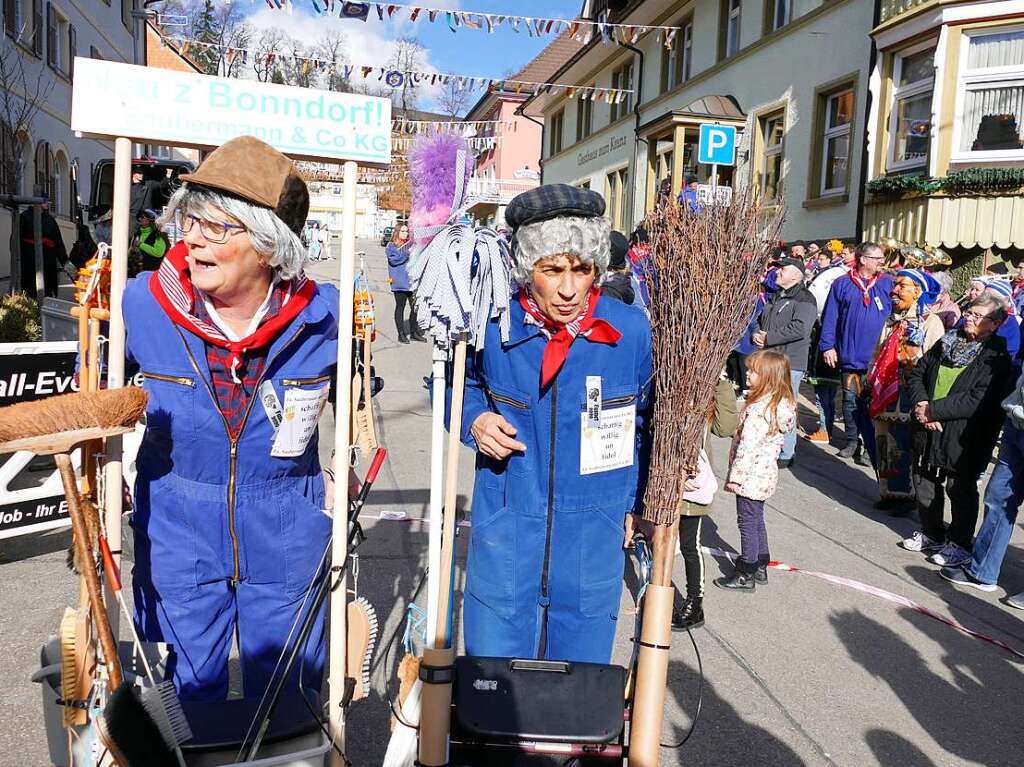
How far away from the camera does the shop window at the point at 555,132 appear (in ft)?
116

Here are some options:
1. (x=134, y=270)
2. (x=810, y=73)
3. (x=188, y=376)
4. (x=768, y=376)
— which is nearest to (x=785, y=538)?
(x=768, y=376)

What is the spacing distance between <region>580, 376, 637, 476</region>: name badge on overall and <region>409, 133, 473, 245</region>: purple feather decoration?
649 mm

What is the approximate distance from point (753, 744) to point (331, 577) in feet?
6.51

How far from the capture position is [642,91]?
24.7 metres

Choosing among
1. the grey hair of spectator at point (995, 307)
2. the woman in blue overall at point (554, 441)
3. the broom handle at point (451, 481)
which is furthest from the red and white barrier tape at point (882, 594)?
the broom handle at point (451, 481)

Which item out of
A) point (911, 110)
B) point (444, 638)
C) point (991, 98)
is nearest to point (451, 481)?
point (444, 638)

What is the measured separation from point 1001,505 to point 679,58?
19.4 m

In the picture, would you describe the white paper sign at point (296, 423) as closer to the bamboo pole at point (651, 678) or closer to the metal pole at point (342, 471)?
the metal pole at point (342, 471)

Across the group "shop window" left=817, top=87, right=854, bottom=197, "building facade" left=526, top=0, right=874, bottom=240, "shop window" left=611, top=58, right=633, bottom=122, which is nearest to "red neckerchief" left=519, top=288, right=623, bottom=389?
"building facade" left=526, top=0, right=874, bottom=240

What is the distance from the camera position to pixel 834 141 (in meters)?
15.3

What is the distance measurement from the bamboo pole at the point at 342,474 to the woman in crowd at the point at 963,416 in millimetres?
4520

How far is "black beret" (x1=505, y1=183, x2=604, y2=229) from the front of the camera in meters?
2.44

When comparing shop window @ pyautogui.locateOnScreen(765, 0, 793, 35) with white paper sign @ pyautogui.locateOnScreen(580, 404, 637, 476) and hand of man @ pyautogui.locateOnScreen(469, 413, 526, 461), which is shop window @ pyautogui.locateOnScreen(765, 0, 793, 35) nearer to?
white paper sign @ pyautogui.locateOnScreen(580, 404, 637, 476)

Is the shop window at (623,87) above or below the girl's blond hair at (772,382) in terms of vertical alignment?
above
